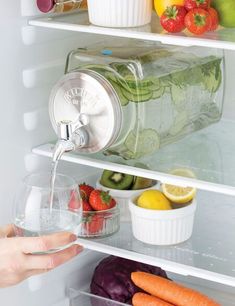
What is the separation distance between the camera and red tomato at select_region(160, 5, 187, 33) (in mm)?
2027

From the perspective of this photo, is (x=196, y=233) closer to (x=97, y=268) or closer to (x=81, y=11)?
(x=97, y=268)

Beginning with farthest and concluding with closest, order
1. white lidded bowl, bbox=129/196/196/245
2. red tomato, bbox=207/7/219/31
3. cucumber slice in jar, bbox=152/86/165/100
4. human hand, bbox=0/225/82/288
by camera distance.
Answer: white lidded bowl, bbox=129/196/196/245 < cucumber slice in jar, bbox=152/86/165/100 < red tomato, bbox=207/7/219/31 < human hand, bbox=0/225/82/288

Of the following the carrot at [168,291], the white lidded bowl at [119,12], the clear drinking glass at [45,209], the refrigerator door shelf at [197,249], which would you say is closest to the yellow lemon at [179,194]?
the refrigerator door shelf at [197,249]

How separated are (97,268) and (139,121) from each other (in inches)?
22.5

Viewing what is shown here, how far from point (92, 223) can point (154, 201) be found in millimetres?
178

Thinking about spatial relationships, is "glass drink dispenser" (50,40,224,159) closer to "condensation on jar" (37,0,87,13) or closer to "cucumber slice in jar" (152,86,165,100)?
"cucumber slice in jar" (152,86,165,100)

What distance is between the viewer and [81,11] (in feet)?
7.82

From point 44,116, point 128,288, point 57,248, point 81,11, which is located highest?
point 81,11

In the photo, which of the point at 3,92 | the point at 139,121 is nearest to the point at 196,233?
the point at 139,121

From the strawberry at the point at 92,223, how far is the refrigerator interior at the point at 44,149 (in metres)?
0.04

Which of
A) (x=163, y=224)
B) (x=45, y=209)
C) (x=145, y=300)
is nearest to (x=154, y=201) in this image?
(x=163, y=224)

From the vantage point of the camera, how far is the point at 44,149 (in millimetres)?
2336

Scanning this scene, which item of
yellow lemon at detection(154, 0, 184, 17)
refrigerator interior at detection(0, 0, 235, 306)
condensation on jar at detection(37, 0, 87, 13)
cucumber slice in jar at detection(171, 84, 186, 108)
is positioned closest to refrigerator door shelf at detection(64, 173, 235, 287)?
refrigerator interior at detection(0, 0, 235, 306)

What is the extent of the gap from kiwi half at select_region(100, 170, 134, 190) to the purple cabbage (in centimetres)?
22
